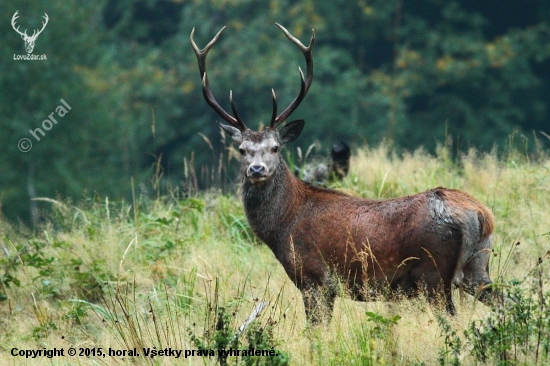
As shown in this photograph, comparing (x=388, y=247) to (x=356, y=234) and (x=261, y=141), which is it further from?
(x=261, y=141)

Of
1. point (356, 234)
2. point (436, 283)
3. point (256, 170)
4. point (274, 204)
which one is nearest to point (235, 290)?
point (274, 204)

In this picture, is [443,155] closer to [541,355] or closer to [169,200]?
[169,200]

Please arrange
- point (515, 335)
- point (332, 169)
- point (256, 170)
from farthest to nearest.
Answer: point (332, 169), point (256, 170), point (515, 335)

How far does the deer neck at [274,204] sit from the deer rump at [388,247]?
0.20 feet

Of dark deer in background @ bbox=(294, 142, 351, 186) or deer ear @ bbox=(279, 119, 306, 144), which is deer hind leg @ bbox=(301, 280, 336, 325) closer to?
deer ear @ bbox=(279, 119, 306, 144)

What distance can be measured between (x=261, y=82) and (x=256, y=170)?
59.0ft

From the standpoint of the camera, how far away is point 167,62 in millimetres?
27406

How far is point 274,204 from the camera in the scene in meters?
7.03

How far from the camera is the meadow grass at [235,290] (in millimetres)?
5293

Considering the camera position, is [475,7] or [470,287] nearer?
[470,287]

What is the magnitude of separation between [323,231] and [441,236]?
997 mm

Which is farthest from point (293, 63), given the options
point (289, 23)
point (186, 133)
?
point (186, 133)

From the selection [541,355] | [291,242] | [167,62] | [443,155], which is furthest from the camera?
[167,62]

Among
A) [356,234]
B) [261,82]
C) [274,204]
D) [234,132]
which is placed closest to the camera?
[356,234]
